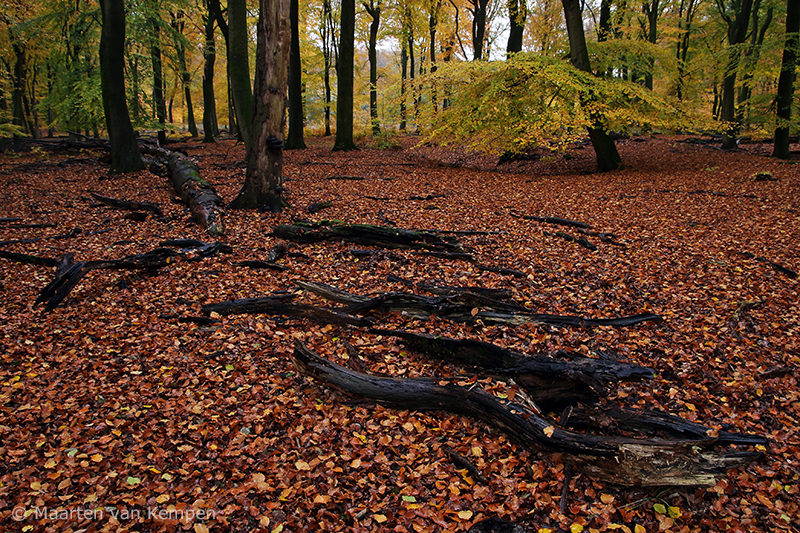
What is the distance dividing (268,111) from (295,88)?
10.2 m

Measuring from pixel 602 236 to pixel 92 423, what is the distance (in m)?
7.74

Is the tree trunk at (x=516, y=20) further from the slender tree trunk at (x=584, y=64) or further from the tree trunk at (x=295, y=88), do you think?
the tree trunk at (x=295, y=88)

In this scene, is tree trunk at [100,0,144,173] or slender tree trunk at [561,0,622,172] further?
slender tree trunk at [561,0,622,172]

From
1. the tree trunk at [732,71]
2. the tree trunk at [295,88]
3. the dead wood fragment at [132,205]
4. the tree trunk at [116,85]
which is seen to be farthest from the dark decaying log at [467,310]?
the tree trunk at [295,88]

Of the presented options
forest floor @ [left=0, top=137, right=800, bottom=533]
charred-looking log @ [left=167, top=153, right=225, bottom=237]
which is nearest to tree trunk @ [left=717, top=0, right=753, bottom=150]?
forest floor @ [left=0, top=137, right=800, bottom=533]

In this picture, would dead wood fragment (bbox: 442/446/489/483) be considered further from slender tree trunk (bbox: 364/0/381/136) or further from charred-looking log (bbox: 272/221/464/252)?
slender tree trunk (bbox: 364/0/381/136)

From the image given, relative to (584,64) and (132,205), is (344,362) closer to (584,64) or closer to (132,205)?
(132,205)

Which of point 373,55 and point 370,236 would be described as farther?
point 373,55

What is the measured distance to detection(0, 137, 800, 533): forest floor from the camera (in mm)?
2744

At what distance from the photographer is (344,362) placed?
13.9 ft

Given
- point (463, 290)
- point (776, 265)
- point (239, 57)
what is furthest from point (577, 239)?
point (239, 57)

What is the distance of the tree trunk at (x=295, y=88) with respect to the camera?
15812mm

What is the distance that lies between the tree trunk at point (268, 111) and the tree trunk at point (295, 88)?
29.0ft

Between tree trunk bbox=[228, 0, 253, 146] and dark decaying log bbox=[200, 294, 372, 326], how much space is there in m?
8.26
